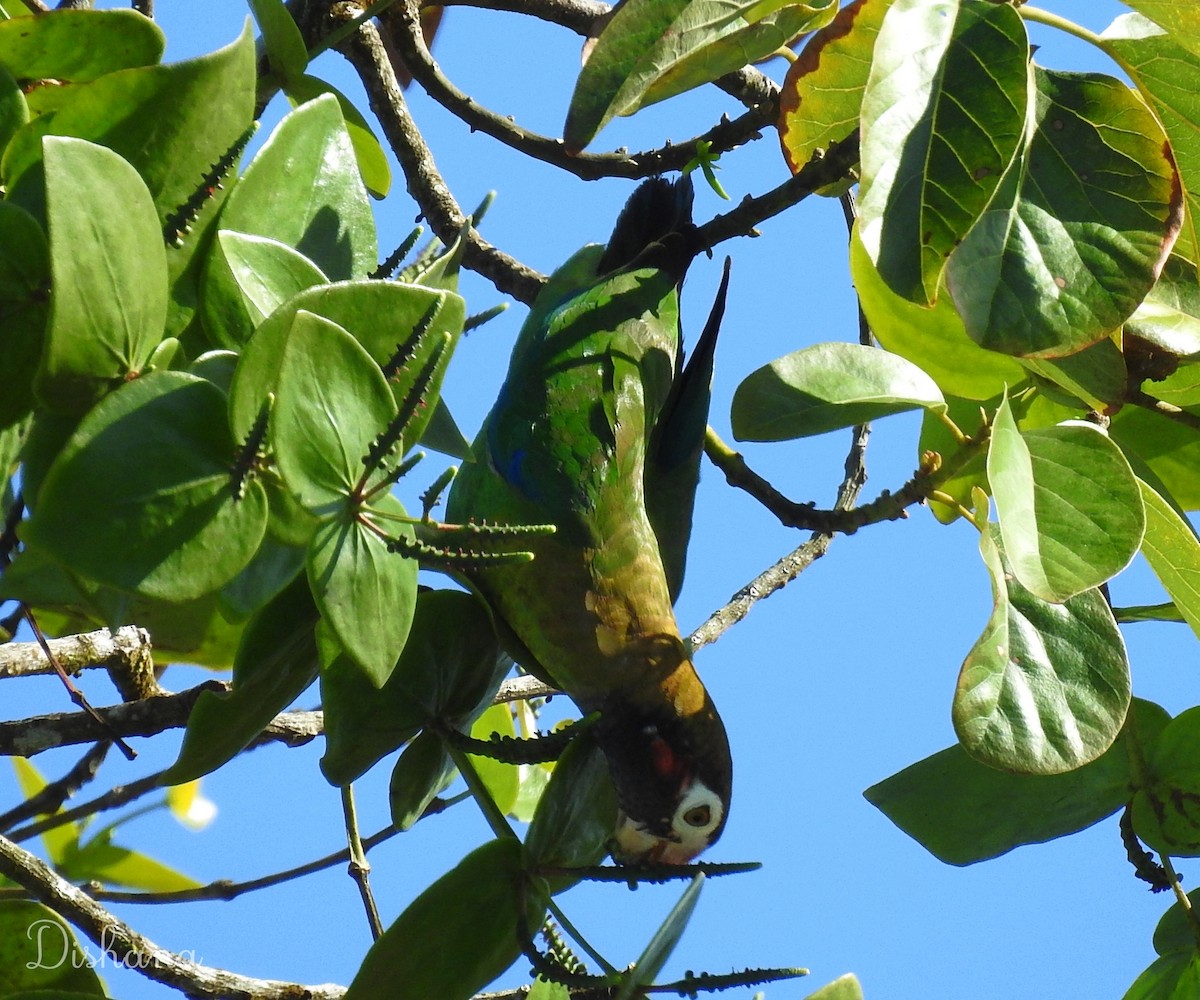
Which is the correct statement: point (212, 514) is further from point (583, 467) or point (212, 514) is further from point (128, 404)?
point (583, 467)

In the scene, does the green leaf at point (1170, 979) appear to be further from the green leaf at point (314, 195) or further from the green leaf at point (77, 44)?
the green leaf at point (77, 44)

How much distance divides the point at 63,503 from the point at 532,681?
88cm

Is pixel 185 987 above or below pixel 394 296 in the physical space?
below

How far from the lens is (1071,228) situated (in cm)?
75

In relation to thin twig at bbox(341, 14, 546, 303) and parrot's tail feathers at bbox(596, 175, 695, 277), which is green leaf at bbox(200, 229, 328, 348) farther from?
parrot's tail feathers at bbox(596, 175, 695, 277)

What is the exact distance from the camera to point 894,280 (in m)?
0.70

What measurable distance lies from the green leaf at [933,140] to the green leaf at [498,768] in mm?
607

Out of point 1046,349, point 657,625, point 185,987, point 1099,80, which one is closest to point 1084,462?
point 1046,349

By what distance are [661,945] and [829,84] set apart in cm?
63

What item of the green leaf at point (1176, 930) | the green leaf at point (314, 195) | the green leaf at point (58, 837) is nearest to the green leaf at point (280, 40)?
the green leaf at point (314, 195)

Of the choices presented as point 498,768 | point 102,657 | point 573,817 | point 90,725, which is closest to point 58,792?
point 102,657

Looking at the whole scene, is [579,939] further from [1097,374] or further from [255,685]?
[1097,374]

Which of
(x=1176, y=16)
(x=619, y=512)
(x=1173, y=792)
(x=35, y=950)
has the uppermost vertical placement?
(x=619, y=512)

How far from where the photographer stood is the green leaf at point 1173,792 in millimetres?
933
